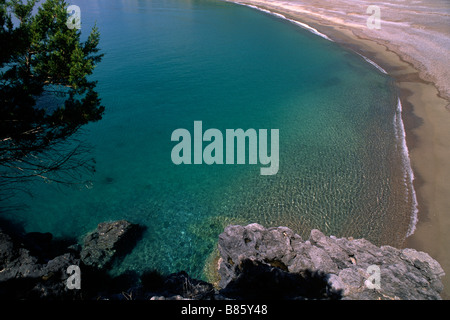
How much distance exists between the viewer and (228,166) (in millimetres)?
18734

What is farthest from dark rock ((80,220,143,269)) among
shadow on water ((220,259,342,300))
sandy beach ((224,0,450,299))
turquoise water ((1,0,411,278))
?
sandy beach ((224,0,450,299))

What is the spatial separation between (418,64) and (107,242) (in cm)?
3927

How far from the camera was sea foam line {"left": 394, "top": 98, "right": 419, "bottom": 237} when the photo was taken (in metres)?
14.4

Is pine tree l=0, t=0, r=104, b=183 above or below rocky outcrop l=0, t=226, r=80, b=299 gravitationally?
above

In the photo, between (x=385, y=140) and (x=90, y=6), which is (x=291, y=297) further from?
(x=90, y=6)

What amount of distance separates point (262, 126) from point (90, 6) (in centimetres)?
6089

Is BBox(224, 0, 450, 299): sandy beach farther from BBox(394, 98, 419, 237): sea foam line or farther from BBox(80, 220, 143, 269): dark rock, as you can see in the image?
BBox(80, 220, 143, 269): dark rock

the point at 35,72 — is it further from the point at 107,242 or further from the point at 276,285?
the point at 276,285

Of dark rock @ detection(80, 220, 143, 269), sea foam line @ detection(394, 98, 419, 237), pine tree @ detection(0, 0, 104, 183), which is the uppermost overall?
pine tree @ detection(0, 0, 104, 183)

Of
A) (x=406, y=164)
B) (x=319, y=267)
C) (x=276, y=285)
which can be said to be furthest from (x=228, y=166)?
(x=406, y=164)

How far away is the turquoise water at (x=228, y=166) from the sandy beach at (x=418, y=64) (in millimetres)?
1384

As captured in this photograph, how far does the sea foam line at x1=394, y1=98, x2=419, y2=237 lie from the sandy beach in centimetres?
24
